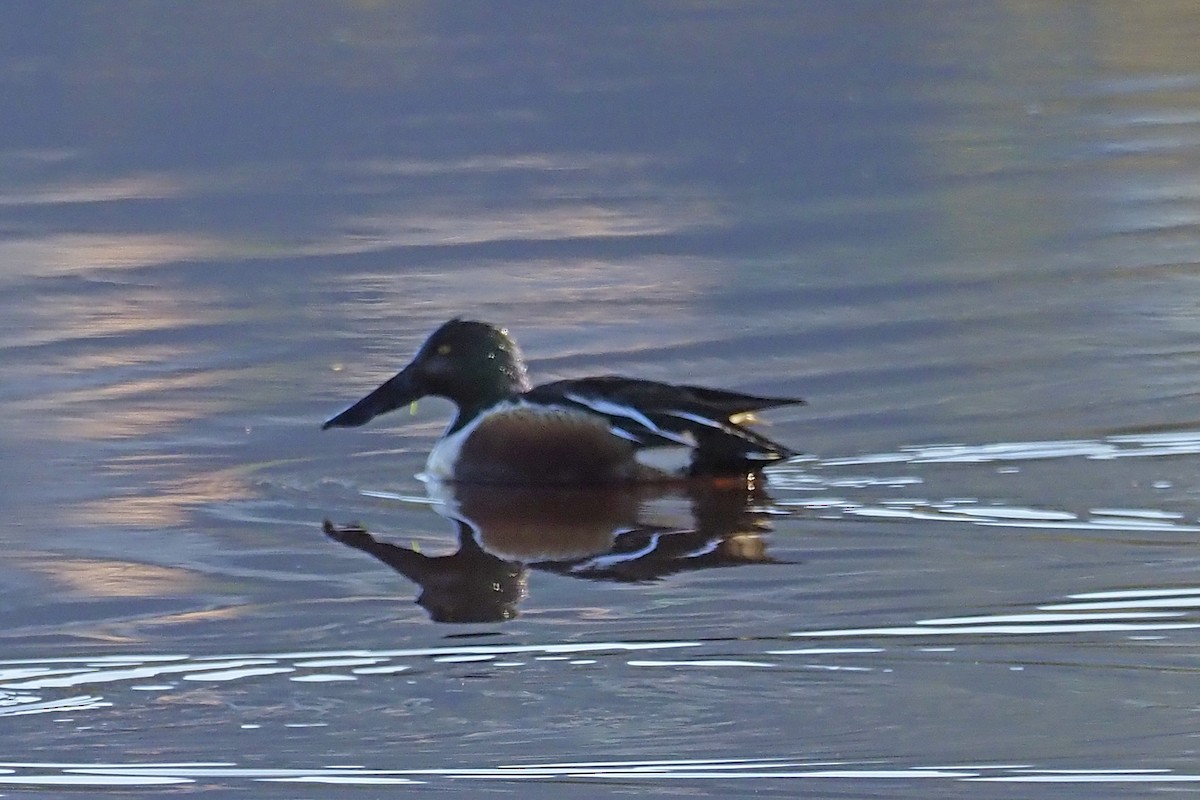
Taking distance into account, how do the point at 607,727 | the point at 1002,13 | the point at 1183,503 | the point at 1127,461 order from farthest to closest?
1. the point at 1002,13
2. the point at 1127,461
3. the point at 1183,503
4. the point at 607,727

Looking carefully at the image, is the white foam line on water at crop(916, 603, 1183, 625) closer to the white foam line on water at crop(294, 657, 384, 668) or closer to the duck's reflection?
the duck's reflection

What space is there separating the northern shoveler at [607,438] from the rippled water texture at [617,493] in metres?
0.12

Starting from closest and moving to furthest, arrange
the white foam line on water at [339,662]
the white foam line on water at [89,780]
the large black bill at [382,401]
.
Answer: the white foam line on water at [89,780], the white foam line on water at [339,662], the large black bill at [382,401]

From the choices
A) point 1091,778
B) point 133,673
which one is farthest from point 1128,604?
point 133,673

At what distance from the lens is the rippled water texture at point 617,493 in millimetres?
5469

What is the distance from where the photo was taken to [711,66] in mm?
19344

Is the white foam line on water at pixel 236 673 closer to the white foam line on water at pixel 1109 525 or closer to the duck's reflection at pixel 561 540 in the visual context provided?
the duck's reflection at pixel 561 540

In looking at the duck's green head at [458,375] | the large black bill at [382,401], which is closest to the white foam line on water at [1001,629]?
the duck's green head at [458,375]

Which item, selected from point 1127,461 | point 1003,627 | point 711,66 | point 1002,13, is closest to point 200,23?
point 711,66

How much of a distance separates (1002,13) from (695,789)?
17933mm

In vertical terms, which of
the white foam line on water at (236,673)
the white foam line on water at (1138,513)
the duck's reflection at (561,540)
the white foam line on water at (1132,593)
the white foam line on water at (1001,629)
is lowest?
the white foam line on water at (236,673)

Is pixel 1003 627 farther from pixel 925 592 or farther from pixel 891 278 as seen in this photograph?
pixel 891 278

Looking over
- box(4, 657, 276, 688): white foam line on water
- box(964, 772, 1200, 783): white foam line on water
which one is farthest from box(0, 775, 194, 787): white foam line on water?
box(964, 772, 1200, 783): white foam line on water

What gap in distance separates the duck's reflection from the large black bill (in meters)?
0.59
